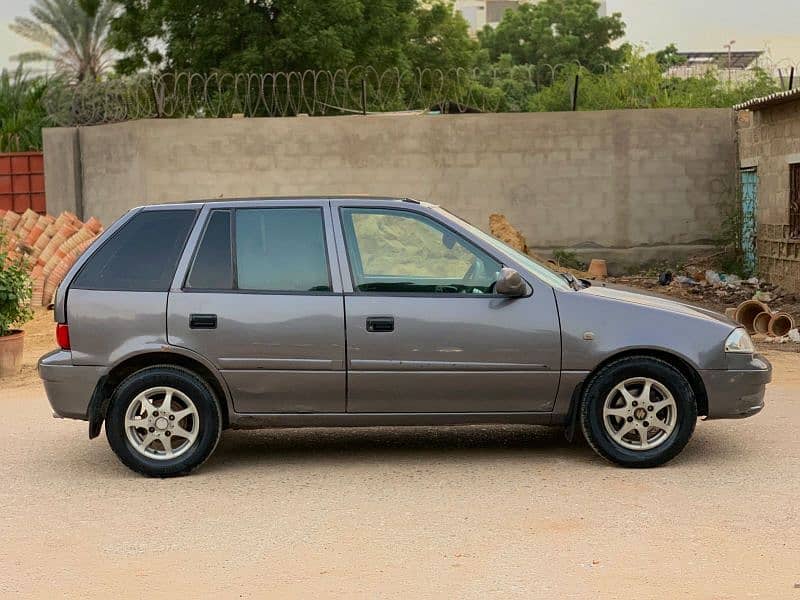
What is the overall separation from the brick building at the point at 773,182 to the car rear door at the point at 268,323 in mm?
10312

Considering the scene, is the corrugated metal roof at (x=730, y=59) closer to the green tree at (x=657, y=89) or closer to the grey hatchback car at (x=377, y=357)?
the green tree at (x=657, y=89)

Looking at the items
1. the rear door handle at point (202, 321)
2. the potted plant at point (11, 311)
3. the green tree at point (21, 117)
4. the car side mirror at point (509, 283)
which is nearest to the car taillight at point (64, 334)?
the rear door handle at point (202, 321)

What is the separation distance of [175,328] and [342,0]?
28512 millimetres

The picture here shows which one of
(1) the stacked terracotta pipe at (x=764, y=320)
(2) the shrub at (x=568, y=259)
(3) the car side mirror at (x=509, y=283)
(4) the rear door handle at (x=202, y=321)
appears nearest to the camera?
(3) the car side mirror at (x=509, y=283)

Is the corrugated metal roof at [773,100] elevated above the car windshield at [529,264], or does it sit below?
above

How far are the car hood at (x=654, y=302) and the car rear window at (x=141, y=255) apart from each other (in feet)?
8.32

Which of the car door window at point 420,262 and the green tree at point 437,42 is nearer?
the car door window at point 420,262

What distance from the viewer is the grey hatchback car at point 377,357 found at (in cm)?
731

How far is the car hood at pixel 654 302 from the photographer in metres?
7.46

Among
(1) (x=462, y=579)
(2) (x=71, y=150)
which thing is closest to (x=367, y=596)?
(1) (x=462, y=579)

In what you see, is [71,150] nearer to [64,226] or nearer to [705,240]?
[64,226]

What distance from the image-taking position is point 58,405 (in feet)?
24.3

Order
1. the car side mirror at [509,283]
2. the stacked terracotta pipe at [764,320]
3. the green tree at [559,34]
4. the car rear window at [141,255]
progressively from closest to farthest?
the car side mirror at [509,283]
the car rear window at [141,255]
the stacked terracotta pipe at [764,320]
the green tree at [559,34]

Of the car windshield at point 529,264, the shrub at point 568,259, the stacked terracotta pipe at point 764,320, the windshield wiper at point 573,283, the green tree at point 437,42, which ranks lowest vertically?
the stacked terracotta pipe at point 764,320
